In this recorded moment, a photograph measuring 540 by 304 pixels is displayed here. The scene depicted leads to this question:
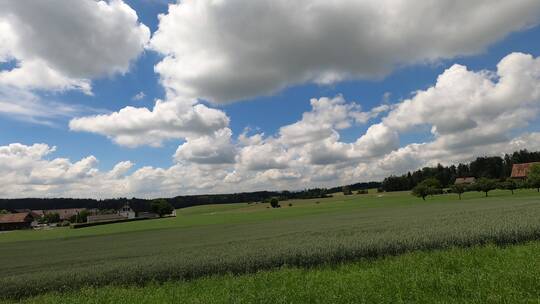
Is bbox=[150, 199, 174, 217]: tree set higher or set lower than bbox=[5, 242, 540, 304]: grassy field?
higher

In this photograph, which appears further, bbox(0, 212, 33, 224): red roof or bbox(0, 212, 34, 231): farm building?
bbox(0, 212, 33, 224): red roof

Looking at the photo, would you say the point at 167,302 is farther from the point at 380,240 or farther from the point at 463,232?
the point at 463,232

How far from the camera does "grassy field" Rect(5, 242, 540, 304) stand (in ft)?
37.0

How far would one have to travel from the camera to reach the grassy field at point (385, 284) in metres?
11.3

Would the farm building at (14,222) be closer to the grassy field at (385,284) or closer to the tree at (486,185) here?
the tree at (486,185)

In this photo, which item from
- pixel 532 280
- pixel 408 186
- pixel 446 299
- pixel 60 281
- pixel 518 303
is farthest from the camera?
pixel 408 186

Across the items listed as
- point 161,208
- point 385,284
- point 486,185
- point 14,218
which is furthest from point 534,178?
point 14,218

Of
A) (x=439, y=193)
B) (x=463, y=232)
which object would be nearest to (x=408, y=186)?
(x=439, y=193)

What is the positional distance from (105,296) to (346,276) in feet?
31.7

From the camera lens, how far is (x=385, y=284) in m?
12.9

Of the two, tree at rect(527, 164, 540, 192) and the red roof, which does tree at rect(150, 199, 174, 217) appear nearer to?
the red roof

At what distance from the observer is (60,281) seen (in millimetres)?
20922

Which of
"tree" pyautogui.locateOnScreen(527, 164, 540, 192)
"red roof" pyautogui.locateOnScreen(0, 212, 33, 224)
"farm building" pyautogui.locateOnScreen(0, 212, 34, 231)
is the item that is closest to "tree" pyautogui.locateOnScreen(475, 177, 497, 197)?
"tree" pyautogui.locateOnScreen(527, 164, 540, 192)

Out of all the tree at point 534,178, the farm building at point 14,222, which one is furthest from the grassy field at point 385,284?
the farm building at point 14,222
